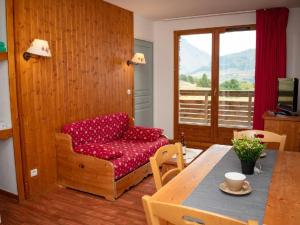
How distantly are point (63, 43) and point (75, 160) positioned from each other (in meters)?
1.51

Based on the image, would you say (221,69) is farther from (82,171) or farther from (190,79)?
(82,171)

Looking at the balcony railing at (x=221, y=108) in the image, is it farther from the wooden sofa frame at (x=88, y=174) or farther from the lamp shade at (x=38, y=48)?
the lamp shade at (x=38, y=48)

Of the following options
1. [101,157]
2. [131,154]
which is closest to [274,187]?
[101,157]

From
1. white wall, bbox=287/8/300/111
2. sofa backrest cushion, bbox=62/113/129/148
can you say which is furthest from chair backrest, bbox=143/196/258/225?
white wall, bbox=287/8/300/111

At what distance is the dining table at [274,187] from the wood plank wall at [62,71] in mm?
2104

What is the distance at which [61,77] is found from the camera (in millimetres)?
3623

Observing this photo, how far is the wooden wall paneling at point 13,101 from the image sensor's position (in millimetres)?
2973

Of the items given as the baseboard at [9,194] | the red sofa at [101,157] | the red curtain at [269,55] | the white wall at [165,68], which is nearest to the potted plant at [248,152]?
the red sofa at [101,157]

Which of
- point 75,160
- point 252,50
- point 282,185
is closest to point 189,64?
point 252,50

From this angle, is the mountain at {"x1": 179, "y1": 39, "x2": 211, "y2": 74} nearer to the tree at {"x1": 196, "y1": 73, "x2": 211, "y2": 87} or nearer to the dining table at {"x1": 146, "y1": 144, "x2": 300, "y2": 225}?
the tree at {"x1": 196, "y1": 73, "x2": 211, "y2": 87}

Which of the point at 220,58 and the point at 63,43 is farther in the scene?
the point at 220,58

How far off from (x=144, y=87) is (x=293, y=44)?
2.81 meters

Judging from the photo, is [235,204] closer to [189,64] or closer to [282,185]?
[282,185]

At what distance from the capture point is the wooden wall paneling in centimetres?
297
